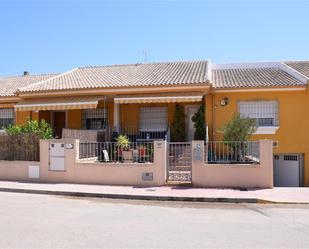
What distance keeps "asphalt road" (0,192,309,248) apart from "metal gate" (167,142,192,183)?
406 cm

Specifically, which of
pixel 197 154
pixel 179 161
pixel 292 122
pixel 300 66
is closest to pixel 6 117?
pixel 179 161

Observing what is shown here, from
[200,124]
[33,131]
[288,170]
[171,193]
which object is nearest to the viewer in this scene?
[171,193]

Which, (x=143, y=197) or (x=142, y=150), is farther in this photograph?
(x=142, y=150)

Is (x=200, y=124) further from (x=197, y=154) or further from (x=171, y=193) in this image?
(x=171, y=193)

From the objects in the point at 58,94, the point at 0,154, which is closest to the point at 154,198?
the point at 0,154

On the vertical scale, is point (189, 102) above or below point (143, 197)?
above

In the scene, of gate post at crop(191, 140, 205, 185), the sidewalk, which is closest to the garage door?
the sidewalk

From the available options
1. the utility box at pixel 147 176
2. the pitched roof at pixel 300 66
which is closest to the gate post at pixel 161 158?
the utility box at pixel 147 176

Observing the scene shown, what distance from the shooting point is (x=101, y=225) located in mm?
10094

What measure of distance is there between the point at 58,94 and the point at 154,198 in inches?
520

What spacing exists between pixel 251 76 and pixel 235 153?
975 centimetres

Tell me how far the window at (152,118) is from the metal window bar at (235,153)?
8.21 meters

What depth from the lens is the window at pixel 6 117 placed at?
98.8 feet

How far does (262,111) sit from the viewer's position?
24.4 meters
